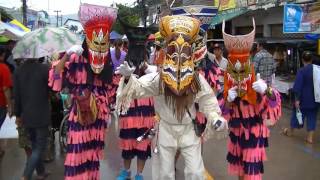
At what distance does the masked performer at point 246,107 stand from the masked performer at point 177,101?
900 millimetres

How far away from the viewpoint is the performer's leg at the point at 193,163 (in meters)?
4.34

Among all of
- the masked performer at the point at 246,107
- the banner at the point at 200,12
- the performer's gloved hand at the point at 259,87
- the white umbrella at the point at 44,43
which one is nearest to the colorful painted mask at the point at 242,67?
the masked performer at the point at 246,107

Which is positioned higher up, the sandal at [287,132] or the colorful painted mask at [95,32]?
the colorful painted mask at [95,32]

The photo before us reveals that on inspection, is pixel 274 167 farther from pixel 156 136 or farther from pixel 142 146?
pixel 156 136

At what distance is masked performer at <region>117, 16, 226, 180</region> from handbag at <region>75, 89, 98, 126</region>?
0.97 meters

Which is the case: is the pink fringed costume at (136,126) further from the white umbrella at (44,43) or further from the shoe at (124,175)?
the white umbrella at (44,43)

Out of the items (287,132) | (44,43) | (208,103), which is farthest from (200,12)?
(287,132)

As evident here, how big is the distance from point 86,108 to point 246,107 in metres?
1.75

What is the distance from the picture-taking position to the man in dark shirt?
6.12 meters

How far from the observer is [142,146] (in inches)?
254

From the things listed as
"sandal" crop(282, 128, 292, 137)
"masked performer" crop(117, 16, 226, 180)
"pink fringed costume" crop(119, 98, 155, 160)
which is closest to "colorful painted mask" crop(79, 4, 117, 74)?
"masked performer" crop(117, 16, 226, 180)

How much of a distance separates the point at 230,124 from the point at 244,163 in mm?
461

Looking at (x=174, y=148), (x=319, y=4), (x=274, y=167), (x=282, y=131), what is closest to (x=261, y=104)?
(x=174, y=148)

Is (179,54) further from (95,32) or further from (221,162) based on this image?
(221,162)
